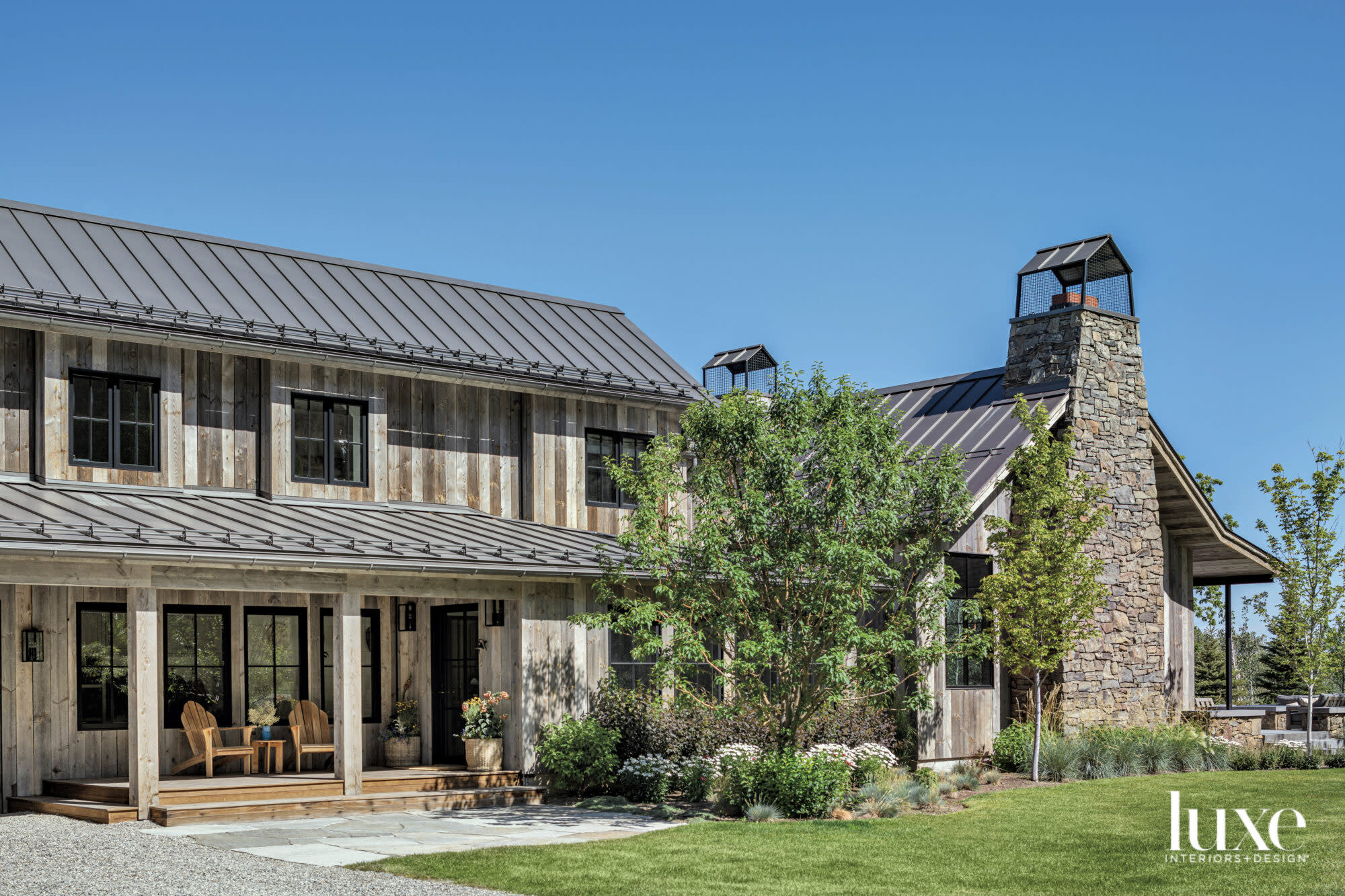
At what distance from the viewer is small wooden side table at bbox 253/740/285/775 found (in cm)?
1457

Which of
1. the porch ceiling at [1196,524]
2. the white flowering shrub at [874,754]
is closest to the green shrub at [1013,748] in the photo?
the white flowering shrub at [874,754]

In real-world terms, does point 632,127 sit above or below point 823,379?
above

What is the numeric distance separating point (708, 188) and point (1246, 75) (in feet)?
27.8

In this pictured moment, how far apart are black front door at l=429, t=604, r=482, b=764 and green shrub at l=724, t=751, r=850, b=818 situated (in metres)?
4.28

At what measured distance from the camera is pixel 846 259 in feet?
67.9

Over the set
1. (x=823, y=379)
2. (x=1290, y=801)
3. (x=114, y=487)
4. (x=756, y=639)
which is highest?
(x=823, y=379)

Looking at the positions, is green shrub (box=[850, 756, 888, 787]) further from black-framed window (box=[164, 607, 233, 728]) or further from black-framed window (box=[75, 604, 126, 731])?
black-framed window (box=[75, 604, 126, 731])

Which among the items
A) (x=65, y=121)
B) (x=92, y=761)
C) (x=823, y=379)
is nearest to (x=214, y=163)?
(x=65, y=121)

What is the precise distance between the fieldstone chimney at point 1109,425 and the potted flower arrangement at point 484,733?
8.77m

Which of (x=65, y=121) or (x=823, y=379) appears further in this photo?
(x=65, y=121)

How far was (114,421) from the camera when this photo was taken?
14305 millimetres

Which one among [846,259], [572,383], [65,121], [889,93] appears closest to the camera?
[65,121]

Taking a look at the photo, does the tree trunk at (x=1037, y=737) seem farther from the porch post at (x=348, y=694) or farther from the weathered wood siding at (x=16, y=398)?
the weathered wood siding at (x=16, y=398)

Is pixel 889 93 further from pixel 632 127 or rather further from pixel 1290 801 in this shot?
pixel 1290 801
